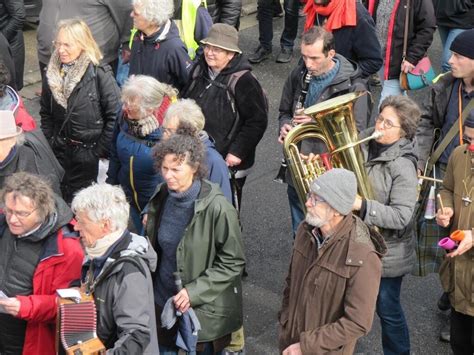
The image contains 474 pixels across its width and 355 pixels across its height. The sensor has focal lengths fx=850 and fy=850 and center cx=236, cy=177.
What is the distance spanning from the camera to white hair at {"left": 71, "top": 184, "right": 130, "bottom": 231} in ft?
12.9

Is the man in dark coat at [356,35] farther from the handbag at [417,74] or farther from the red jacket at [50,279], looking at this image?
the red jacket at [50,279]

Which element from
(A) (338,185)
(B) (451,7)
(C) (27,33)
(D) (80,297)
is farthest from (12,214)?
(C) (27,33)

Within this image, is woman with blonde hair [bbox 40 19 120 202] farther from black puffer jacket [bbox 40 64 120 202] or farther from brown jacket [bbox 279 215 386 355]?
brown jacket [bbox 279 215 386 355]

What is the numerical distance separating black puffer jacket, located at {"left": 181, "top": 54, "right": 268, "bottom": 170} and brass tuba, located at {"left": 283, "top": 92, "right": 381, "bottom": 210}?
2.31 ft

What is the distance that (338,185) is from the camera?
3838mm

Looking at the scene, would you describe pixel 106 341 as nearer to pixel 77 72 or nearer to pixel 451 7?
pixel 77 72

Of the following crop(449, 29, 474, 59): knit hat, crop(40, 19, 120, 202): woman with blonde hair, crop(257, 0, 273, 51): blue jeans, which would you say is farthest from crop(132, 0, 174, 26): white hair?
crop(257, 0, 273, 51): blue jeans

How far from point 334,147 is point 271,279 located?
5.11 feet

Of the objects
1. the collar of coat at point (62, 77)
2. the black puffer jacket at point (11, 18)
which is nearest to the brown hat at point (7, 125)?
the collar of coat at point (62, 77)

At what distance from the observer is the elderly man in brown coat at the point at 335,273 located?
3.78 m

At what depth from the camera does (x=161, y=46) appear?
620 cm

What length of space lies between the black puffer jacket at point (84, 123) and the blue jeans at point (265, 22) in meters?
4.07

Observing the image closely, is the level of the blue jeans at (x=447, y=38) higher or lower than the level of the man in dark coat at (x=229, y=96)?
lower

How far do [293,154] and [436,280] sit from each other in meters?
1.72
